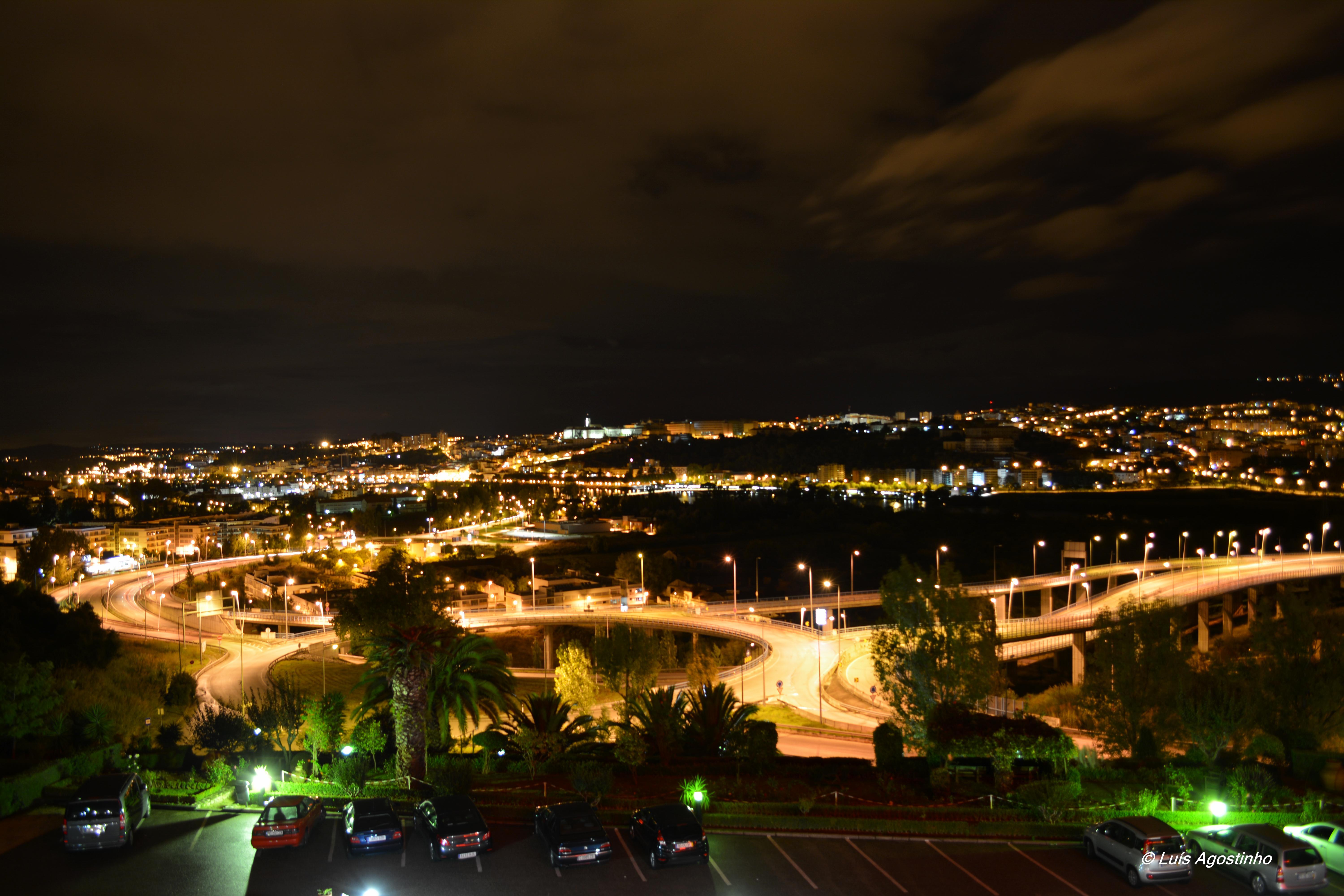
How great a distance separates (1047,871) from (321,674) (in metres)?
38.4

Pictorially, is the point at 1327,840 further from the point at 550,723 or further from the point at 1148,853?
the point at 550,723

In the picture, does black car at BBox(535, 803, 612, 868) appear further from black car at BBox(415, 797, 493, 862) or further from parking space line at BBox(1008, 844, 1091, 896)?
parking space line at BBox(1008, 844, 1091, 896)

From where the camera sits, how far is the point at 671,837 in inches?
482

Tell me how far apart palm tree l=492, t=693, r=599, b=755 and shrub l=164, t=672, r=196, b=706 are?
1739 centimetres

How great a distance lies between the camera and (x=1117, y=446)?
187 meters

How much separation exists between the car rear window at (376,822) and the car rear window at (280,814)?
1.00 m

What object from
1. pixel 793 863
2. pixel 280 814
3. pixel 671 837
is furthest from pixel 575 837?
pixel 280 814

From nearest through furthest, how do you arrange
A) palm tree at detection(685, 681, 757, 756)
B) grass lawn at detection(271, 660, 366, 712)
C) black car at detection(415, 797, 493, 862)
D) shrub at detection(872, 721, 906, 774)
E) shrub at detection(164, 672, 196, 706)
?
1. black car at detection(415, 797, 493, 862)
2. shrub at detection(872, 721, 906, 774)
3. palm tree at detection(685, 681, 757, 756)
4. shrub at detection(164, 672, 196, 706)
5. grass lawn at detection(271, 660, 366, 712)

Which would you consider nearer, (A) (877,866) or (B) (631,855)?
(A) (877,866)

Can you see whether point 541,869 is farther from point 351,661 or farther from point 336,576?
point 336,576

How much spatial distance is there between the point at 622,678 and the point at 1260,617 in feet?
64.2

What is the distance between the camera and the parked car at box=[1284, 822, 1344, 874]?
477 inches

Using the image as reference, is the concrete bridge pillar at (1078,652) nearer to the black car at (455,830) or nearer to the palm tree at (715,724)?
the palm tree at (715,724)

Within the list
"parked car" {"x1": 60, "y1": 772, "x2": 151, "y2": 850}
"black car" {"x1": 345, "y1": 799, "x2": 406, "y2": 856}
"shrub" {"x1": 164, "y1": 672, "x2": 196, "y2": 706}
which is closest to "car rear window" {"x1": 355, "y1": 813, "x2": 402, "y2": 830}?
"black car" {"x1": 345, "y1": 799, "x2": 406, "y2": 856}
